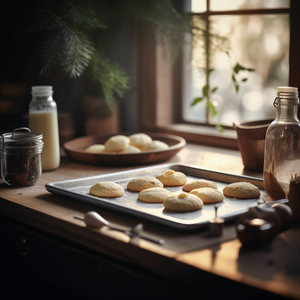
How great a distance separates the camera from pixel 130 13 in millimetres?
1987

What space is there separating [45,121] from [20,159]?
247 mm

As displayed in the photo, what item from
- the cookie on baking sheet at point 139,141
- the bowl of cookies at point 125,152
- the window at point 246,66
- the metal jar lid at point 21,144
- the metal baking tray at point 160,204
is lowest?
the metal baking tray at point 160,204

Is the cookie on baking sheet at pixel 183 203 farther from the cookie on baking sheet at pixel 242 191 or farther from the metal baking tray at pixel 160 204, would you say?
the cookie on baking sheet at pixel 242 191

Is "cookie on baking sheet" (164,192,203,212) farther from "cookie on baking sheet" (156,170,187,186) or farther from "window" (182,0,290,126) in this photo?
"window" (182,0,290,126)

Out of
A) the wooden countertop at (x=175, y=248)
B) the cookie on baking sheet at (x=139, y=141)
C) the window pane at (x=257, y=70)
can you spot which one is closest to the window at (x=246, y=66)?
the window pane at (x=257, y=70)

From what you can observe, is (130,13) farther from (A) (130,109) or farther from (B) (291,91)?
(B) (291,91)

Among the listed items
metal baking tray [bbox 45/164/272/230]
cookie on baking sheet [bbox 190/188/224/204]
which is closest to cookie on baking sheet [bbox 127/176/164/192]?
metal baking tray [bbox 45/164/272/230]

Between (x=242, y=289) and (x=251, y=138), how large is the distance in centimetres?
78

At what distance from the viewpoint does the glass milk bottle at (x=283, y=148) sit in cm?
104

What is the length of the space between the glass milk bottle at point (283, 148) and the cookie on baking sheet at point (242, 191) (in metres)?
0.04

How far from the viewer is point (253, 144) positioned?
1370 mm

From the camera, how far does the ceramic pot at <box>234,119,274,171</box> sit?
4.44ft

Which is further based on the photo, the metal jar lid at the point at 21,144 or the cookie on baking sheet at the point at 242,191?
the metal jar lid at the point at 21,144

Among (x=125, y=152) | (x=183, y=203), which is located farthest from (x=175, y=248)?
(x=125, y=152)
